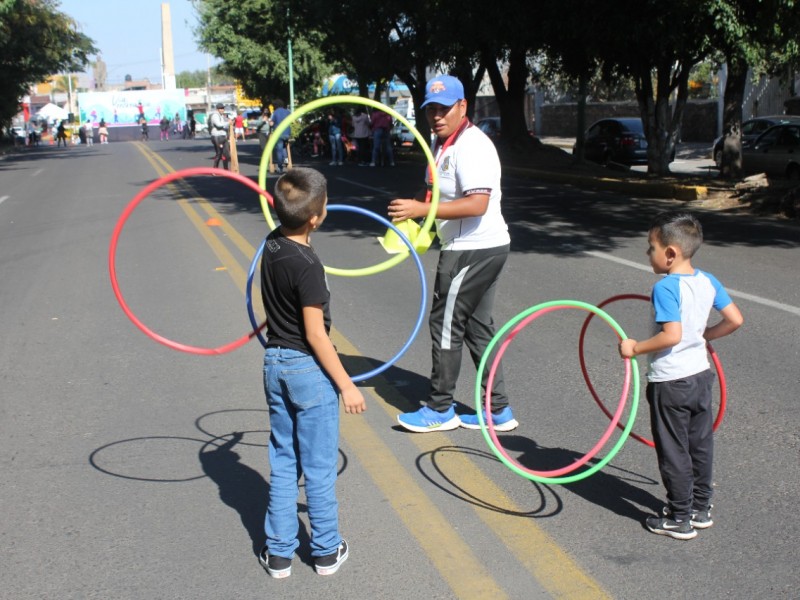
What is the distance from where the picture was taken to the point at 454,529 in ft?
13.4

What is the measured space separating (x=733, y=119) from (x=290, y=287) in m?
17.9

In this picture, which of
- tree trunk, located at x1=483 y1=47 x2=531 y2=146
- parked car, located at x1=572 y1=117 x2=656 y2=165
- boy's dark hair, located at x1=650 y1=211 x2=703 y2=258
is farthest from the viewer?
tree trunk, located at x1=483 y1=47 x2=531 y2=146

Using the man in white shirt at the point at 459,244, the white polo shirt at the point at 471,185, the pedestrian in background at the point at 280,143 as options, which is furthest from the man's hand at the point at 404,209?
the pedestrian in background at the point at 280,143

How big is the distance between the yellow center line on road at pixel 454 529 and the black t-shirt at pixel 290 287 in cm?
105

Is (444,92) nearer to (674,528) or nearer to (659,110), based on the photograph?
(674,528)

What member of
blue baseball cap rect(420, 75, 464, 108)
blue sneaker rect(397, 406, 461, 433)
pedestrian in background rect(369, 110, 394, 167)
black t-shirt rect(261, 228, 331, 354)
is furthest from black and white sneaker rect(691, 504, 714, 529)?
pedestrian in background rect(369, 110, 394, 167)

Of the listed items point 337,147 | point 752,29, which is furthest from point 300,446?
point 337,147

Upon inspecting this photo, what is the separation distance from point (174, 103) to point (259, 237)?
6446 centimetres

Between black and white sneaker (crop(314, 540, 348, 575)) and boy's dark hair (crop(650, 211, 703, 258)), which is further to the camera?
boy's dark hair (crop(650, 211, 703, 258))

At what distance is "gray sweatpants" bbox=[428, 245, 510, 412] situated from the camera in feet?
16.9

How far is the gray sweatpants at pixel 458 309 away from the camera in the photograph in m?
5.15

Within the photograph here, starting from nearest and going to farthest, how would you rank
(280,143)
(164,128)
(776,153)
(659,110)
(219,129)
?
(659,110) < (776,153) < (280,143) < (219,129) < (164,128)

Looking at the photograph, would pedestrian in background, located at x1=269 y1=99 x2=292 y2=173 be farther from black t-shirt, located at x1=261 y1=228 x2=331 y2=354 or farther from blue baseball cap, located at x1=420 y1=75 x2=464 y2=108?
black t-shirt, located at x1=261 y1=228 x2=331 y2=354

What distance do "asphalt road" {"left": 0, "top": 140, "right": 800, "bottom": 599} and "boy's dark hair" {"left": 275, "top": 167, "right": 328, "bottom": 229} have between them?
1.41 m
